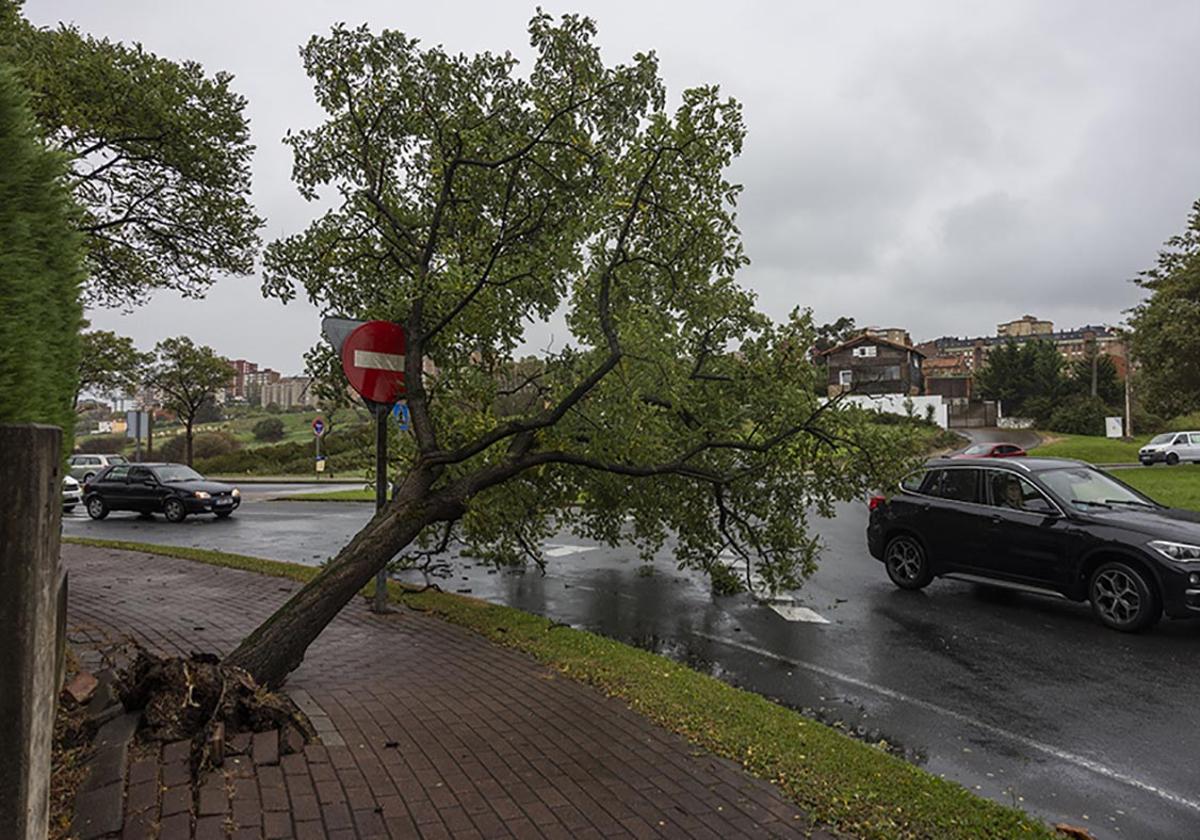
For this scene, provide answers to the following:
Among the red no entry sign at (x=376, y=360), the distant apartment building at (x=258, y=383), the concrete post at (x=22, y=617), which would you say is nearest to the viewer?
the concrete post at (x=22, y=617)

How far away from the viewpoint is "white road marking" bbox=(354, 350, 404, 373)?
629 centimetres

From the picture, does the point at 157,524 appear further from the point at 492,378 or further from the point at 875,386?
the point at 875,386

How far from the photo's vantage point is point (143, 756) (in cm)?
336

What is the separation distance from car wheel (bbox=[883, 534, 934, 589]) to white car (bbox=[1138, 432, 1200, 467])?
37.3 m

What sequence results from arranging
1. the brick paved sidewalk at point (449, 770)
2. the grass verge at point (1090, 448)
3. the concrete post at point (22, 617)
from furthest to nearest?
1. the grass verge at point (1090, 448)
2. the brick paved sidewalk at point (449, 770)
3. the concrete post at point (22, 617)

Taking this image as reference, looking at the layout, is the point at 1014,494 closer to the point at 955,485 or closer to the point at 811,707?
the point at 955,485

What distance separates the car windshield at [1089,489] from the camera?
26.3ft

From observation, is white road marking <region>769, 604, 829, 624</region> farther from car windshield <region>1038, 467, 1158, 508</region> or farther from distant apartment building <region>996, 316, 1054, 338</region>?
distant apartment building <region>996, 316, 1054, 338</region>

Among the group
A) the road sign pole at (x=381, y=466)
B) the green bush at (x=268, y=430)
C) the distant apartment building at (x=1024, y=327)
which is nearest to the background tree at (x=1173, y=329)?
the road sign pole at (x=381, y=466)

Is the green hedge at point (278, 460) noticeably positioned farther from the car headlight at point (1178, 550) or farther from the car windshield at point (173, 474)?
the car headlight at point (1178, 550)

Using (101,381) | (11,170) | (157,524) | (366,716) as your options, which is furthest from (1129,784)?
(101,381)

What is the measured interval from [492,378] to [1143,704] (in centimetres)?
550

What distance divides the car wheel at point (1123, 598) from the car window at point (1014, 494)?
888 millimetres

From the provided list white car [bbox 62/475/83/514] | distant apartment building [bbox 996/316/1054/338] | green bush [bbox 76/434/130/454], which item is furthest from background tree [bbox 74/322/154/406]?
distant apartment building [bbox 996/316/1054/338]
